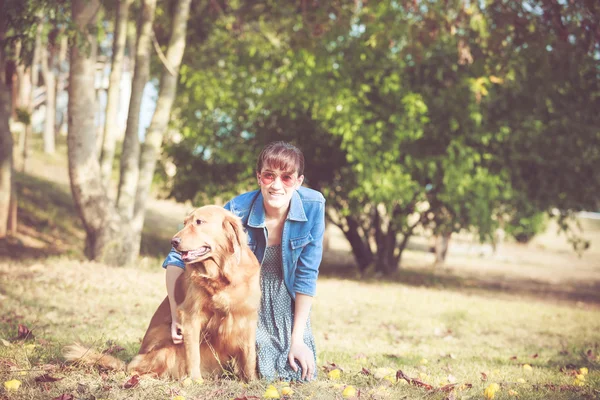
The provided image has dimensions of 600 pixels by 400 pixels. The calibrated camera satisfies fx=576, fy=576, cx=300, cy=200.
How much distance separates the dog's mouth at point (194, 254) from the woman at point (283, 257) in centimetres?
41

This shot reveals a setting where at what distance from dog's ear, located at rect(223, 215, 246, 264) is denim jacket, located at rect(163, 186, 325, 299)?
372 millimetres

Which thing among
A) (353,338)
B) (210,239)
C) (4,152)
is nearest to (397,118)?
(353,338)

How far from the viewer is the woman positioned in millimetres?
3764

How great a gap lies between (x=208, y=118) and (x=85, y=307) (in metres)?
6.61

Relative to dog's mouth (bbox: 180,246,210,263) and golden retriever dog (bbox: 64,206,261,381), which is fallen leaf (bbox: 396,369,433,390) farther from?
dog's mouth (bbox: 180,246,210,263)

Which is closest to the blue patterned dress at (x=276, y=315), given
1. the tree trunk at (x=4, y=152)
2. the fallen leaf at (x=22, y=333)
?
the fallen leaf at (x=22, y=333)

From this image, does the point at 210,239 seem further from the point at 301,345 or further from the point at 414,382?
the point at 414,382

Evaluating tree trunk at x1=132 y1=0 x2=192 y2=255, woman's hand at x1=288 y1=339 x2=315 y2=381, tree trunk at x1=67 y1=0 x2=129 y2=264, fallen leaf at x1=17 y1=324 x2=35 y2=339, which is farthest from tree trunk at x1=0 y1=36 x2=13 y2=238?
woman's hand at x1=288 y1=339 x2=315 y2=381

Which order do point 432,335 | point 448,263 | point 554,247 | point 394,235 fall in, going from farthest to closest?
point 554,247 → point 448,263 → point 394,235 → point 432,335

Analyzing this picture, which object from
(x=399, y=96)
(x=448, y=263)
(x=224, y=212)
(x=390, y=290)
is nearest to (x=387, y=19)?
(x=399, y=96)

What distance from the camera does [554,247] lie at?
1190 inches

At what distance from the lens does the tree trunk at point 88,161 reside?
823cm

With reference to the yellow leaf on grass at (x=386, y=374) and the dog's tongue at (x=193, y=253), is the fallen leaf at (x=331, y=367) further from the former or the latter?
the dog's tongue at (x=193, y=253)

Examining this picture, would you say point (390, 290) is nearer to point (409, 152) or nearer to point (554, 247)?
point (409, 152)
